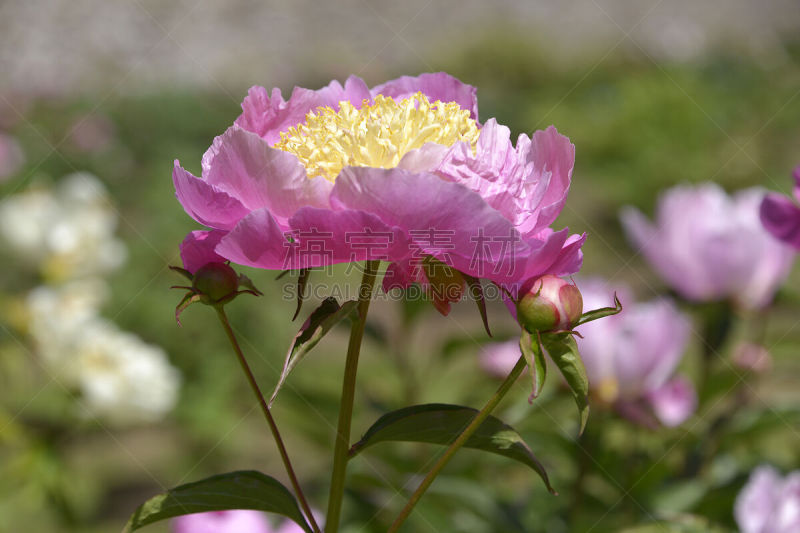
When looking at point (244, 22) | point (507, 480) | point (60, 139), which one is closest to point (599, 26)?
point (244, 22)

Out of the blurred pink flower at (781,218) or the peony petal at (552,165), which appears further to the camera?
the blurred pink flower at (781,218)

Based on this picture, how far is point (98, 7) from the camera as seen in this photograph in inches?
290

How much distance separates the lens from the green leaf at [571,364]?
0.32 metres

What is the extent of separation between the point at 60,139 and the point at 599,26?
20.5 ft

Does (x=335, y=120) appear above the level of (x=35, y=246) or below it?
above

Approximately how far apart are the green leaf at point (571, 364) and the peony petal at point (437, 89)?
0.17m

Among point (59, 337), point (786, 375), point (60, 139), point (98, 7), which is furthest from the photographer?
point (98, 7)

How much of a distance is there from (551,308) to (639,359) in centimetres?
53

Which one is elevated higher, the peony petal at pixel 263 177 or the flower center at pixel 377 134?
the flower center at pixel 377 134

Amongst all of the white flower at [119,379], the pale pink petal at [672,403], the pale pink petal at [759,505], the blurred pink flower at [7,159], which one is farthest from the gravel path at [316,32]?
the pale pink petal at [759,505]

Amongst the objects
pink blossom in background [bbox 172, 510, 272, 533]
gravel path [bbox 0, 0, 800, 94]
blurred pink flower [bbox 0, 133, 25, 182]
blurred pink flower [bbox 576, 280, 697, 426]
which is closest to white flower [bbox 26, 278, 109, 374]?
pink blossom in background [bbox 172, 510, 272, 533]

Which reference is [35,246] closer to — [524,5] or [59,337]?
[59,337]

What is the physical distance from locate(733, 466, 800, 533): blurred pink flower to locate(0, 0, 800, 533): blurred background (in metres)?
0.04

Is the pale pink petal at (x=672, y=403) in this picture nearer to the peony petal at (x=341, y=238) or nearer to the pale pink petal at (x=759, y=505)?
the pale pink petal at (x=759, y=505)
